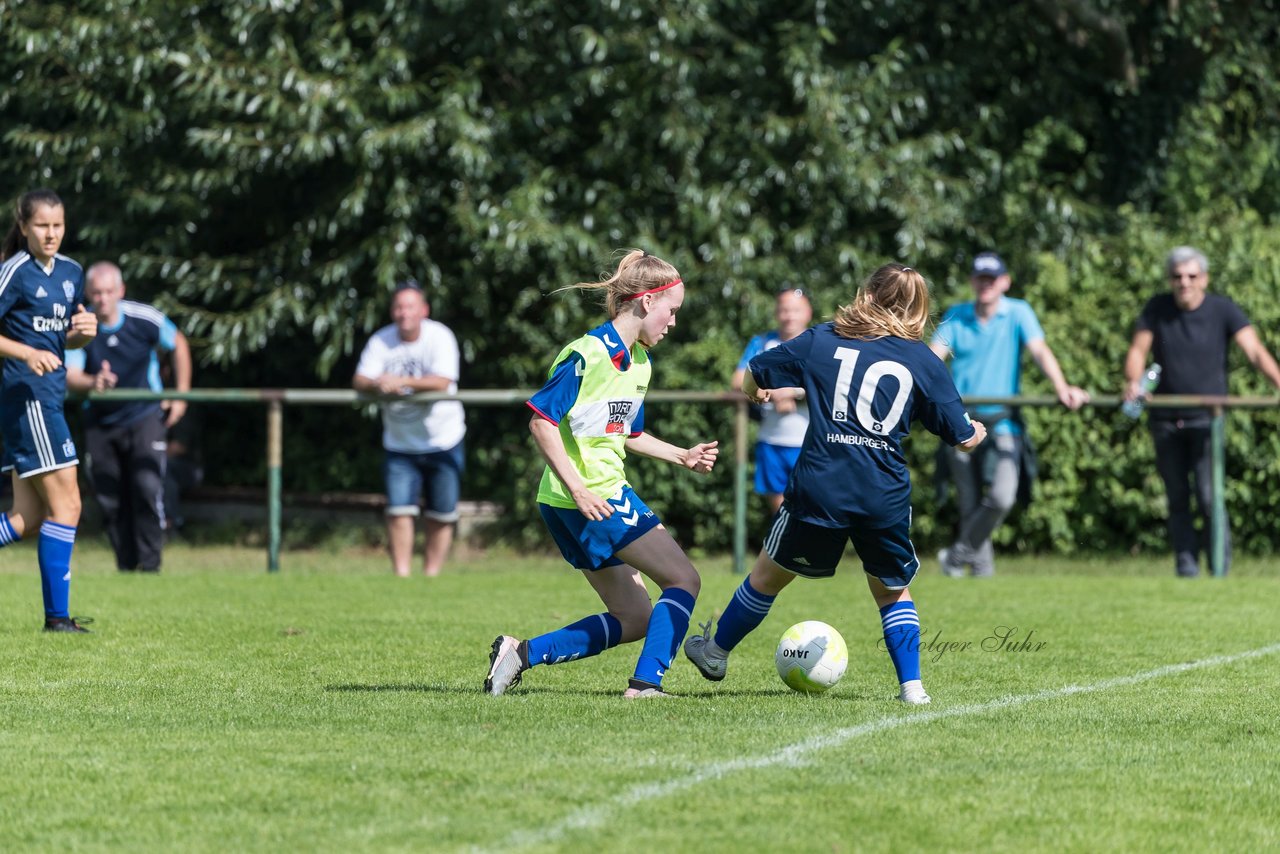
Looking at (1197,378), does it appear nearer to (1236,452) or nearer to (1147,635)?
(1236,452)

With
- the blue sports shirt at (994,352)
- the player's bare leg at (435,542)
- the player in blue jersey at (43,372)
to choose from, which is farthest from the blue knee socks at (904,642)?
the player's bare leg at (435,542)

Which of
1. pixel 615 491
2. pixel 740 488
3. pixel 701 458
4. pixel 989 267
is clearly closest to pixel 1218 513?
pixel 989 267

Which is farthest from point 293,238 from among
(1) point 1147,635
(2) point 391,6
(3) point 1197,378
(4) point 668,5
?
(1) point 1147,635

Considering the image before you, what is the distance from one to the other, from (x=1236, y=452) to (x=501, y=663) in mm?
8210

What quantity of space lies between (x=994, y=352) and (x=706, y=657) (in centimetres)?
582

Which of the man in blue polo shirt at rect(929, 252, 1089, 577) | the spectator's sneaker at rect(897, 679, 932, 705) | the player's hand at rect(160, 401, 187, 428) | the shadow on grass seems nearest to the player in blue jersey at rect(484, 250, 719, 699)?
the shadow on grass

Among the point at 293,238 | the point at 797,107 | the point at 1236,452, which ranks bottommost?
the point at 1236,452

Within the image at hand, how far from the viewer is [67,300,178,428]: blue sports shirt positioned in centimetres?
1177

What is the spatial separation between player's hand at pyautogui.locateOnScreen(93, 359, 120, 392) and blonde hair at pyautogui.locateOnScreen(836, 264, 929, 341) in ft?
21.9

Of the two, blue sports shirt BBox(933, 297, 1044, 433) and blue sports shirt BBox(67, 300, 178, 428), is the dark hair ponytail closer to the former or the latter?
blue sports shirt BBox(67, 300, 178, 428)

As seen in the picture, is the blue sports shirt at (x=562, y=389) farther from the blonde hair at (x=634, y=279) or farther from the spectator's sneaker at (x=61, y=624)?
the spectator's sneaker at (x=61, y=624)

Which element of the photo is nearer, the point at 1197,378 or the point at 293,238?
the point at 1197,378

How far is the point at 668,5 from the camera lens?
13758mm

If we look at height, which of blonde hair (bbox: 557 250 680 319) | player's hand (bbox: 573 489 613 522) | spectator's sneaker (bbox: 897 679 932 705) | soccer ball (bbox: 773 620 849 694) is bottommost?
spectator's sneaker (bbox: 897 679 932 705)
